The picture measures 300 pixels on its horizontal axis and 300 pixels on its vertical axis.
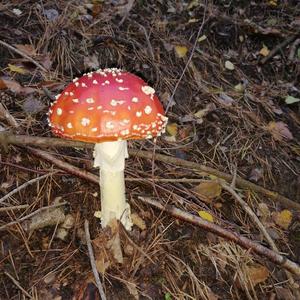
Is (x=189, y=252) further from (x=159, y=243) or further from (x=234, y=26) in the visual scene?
(x=234, y=26)

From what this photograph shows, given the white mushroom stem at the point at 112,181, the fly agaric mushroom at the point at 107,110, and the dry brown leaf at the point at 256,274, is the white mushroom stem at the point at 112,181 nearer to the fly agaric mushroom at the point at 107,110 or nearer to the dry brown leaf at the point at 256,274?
the fly agaric mushroom at the point at 107,110

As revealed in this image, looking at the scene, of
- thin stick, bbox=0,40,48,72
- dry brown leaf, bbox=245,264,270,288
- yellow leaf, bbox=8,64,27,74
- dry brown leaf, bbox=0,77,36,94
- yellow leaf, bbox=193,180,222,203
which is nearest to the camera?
dry brown leaf, bbox=245,264,270,288

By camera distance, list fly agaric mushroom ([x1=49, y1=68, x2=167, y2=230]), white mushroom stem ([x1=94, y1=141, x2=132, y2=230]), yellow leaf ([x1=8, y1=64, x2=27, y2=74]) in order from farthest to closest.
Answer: yellow leaf ([x1=8, y1=64, x2=27, y2=74])
white mushroom stem ([x1=94, y1=141, x2=132, y2=230])
fly agaric mushroom ([x1=49, y1=68, x2=167, y2=230])

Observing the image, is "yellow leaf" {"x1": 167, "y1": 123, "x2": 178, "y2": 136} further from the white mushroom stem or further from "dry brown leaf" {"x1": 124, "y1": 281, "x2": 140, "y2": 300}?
"dry brown leaf" {"x1": 124, "y1": 281, "x2": 140, "y2": 300}

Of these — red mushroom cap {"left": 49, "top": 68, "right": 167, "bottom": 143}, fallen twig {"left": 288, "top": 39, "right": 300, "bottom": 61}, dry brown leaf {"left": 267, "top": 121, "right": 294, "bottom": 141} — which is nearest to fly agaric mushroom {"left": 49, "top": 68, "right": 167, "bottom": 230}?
red mushroom cap {"left": 49, "top": 68, "right": 167, "bottom": 143}

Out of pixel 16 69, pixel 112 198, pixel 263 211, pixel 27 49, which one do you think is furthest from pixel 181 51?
pixel 112 198

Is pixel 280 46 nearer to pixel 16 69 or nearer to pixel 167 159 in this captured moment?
pixel 167 159

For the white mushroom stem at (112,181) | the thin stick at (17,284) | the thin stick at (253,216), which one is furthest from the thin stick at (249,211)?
the thin stick at (17,284)
